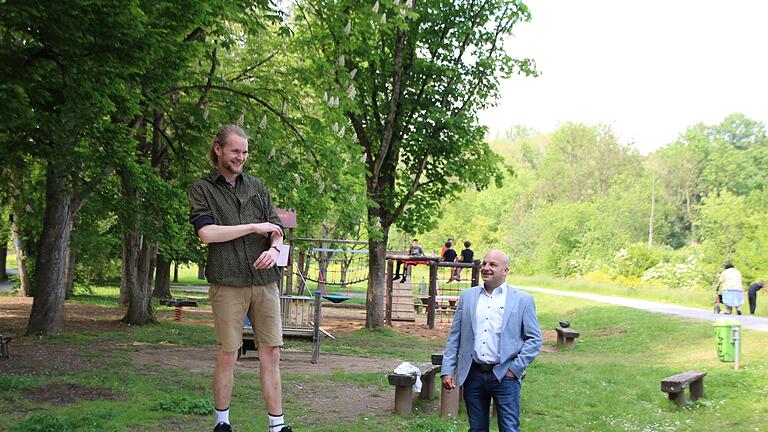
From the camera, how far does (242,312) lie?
484 cm

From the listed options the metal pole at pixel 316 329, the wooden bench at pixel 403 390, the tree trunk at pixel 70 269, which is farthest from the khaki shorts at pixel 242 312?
the tree trunk at pixel 70 269

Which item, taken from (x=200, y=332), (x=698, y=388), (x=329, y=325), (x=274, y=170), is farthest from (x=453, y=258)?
(x=698, y=388)

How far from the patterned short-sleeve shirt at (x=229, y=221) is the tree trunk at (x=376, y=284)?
689 inches

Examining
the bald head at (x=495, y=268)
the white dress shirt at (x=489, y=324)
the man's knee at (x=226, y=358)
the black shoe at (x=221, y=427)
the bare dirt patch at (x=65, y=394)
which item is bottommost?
the bare dirt patch at (x=65, y=394)

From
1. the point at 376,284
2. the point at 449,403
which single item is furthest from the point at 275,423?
the point at 376,284

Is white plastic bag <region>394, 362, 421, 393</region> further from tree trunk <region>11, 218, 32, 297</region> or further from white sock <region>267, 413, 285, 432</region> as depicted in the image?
tree trunk <region>11, 218, 32, 297</region>

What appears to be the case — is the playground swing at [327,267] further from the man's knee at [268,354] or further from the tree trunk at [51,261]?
the man's knee at [268,354]

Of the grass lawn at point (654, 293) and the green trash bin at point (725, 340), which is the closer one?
the green trash bin at point (725, 340)

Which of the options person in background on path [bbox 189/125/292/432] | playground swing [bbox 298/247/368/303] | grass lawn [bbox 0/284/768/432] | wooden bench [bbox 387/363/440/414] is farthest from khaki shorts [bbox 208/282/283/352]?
playground swing [bbox 298/247/368/303]

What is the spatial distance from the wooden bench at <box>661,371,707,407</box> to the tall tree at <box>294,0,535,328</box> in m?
11.0

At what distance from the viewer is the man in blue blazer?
5422 mm

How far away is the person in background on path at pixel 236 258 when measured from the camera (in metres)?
4.72

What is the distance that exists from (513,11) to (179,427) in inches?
704

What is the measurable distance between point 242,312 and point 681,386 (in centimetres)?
705
